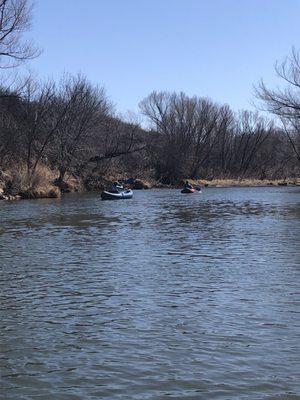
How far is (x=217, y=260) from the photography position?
1445 centimetres

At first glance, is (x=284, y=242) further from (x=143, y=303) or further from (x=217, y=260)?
(x=143, y=303)

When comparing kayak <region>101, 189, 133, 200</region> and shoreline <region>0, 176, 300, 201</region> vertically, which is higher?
shoreline <region>0, 176, 300, 201</region>

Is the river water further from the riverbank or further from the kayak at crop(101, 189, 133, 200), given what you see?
the riverbank

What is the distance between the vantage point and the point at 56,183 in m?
55.7

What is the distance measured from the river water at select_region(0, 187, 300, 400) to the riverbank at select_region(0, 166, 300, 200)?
27.0 m

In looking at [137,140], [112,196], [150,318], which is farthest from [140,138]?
[150,318]

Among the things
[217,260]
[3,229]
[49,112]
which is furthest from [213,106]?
[217,260]

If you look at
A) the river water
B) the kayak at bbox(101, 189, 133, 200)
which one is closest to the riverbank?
the kayak at bbox(101, 189, 133, 200)

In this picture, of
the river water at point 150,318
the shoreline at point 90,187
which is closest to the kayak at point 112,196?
the shoreline at point 90,187

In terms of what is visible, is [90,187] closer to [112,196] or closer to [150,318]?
[112,196]

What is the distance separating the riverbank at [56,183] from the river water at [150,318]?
2695cm

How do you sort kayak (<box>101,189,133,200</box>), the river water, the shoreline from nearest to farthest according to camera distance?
the river water → kayak (<box>101,189,133,200</box>) → the shoreline

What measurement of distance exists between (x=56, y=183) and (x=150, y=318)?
47.8m

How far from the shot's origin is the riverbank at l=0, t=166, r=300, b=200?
45.2 m
